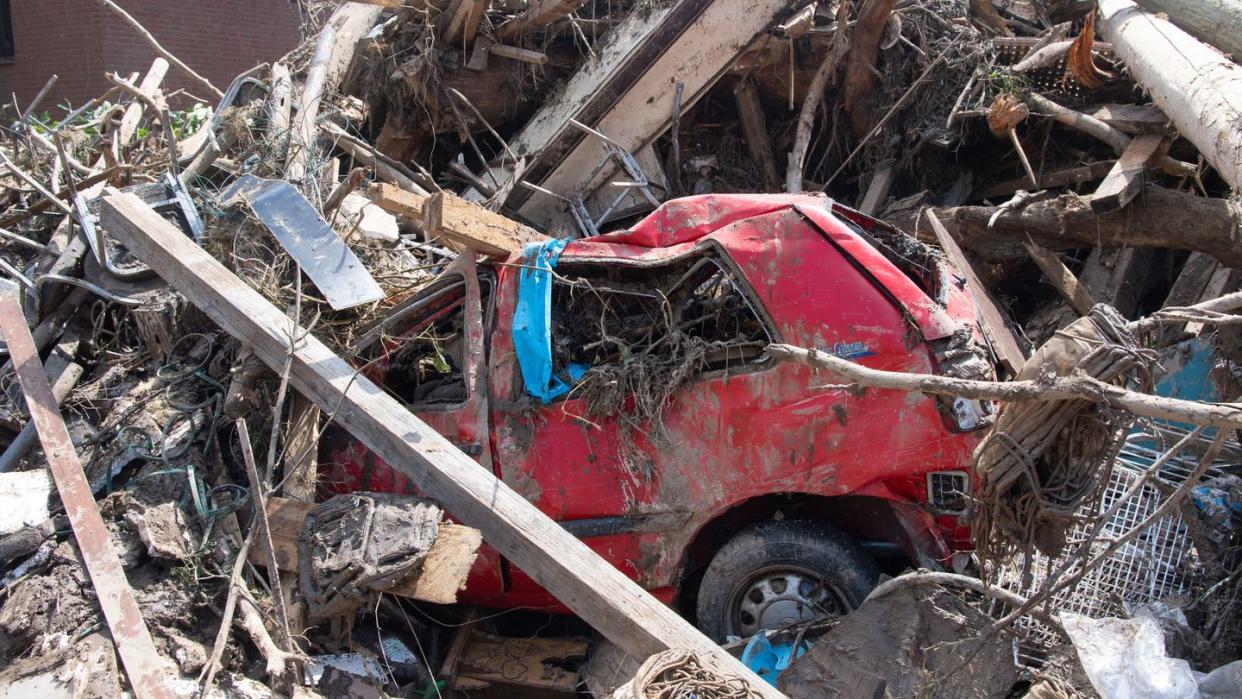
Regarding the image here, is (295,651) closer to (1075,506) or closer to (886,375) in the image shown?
Result: (886,375)

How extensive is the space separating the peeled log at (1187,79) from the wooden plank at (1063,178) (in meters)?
0.73

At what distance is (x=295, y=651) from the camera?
3793 millimetres

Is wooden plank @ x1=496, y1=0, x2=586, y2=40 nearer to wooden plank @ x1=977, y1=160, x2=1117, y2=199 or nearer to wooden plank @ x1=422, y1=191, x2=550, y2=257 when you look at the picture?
wooden plank @ x1=422, y1=191, x2=550, y2=257

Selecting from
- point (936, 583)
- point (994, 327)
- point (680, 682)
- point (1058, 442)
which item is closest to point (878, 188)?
point (994, 327)

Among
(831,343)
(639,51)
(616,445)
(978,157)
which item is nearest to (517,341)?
(616,445)

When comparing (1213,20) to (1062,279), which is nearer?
(1213,20)

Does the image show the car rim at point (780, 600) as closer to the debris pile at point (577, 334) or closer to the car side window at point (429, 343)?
the debris pile at point (577, 334)

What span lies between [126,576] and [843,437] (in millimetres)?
3062

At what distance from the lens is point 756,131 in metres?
8.00

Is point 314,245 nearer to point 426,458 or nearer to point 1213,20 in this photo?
point 426,458

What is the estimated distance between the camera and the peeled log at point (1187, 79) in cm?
430

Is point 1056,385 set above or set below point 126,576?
above

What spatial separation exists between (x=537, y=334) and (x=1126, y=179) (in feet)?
12.1

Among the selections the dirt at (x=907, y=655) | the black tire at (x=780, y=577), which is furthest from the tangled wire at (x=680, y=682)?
the black tire at (x=780, y=577)
